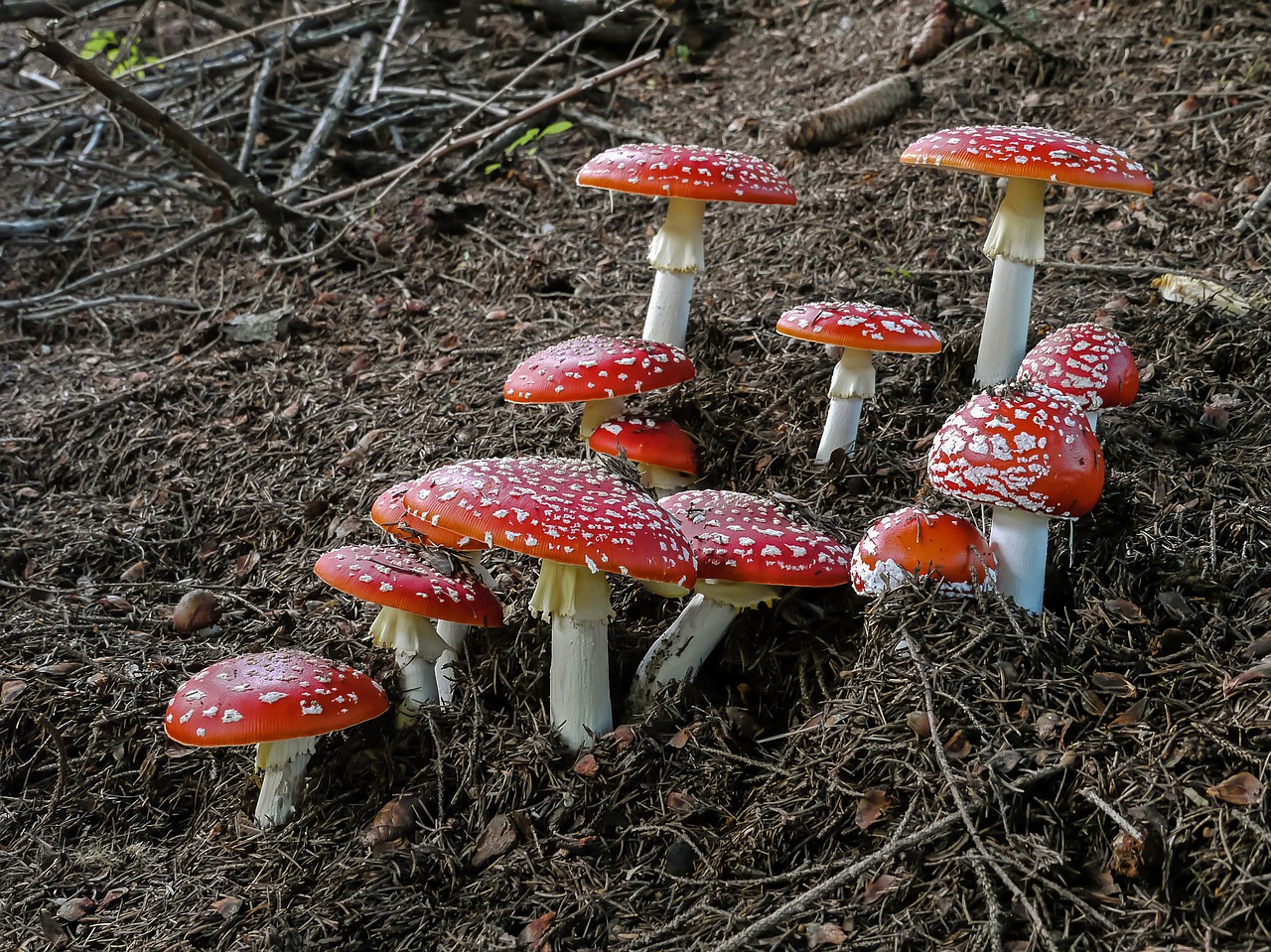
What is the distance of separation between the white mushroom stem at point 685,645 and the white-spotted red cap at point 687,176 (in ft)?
5.70

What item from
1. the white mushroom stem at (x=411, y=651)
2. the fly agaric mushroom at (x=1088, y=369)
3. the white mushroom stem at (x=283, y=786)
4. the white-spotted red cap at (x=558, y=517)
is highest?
the fly agaric mushroom at (x=1088, y=369)

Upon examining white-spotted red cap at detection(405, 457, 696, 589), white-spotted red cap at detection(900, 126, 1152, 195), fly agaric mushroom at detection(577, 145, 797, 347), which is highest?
white-spotted red cap at detection(900, 126, 1152, 195)

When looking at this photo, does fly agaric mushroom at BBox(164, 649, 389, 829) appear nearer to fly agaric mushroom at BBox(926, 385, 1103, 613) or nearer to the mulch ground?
the mulch ground

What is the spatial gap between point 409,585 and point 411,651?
1.41 ft

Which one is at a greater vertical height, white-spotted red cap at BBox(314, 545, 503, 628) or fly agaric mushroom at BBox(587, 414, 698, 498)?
fly agaric mushroom at BBox(587, 414, 698, 498)

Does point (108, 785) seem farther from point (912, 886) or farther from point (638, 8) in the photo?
point (638, 8)

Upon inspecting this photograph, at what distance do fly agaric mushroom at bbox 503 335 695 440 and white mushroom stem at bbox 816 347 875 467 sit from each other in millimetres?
658

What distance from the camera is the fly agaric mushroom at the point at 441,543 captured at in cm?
335

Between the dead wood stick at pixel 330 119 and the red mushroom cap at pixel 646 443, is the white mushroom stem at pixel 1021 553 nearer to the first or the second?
the red mushroom cap at pixel 646 443

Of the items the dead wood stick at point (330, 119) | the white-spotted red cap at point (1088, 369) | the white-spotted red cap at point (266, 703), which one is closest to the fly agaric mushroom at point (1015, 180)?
the white-spotted red cap at point (1088, 369)

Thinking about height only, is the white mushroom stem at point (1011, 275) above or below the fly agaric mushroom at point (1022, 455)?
above

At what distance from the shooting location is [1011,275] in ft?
13.8

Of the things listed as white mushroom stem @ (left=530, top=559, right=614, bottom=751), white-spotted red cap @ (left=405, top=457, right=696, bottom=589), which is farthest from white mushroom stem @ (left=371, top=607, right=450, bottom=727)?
white-spotted red cap @ (left=405, top=457, right=696, bottom=589)

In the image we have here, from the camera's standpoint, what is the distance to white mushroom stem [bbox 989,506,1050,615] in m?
2.99
